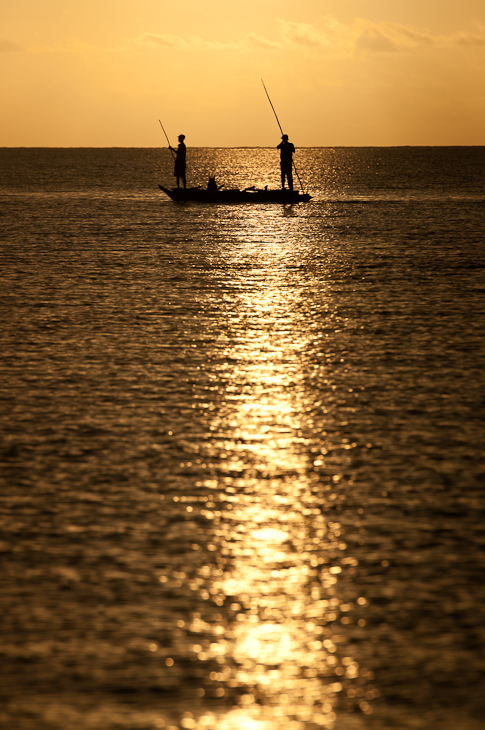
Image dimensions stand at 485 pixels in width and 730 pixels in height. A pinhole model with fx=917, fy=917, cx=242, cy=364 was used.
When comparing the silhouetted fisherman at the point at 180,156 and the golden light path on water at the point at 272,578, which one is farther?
the silhouetted fisherman at the point at 180,156

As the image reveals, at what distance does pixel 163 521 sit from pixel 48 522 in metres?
0.92

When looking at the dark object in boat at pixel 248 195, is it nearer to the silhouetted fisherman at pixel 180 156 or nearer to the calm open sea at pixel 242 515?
the silhouetted fisherman at pixel 180 156

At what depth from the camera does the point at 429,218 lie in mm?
41625

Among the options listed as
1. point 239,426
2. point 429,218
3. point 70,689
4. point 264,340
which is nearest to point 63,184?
point 429,218

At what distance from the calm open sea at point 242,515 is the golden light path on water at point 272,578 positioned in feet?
0.06

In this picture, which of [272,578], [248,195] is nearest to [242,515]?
[272,578]

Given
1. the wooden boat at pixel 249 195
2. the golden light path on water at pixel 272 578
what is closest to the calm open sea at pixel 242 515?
the golden light path on water at pixel 272 578

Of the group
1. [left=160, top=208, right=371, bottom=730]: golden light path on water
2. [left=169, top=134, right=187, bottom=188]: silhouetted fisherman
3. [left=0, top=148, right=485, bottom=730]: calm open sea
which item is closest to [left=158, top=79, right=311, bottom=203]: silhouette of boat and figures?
[left=169, top=134, right=187, bottom=188]: silhouetted fisherman

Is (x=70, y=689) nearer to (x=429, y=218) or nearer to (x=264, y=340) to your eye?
(x=264, y=340)

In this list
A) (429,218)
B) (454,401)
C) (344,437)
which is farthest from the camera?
(429,218)

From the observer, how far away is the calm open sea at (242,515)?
503 centimetres

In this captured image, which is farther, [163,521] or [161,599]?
[163,521]

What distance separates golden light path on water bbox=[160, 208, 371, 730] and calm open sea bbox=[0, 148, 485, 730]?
0.02m

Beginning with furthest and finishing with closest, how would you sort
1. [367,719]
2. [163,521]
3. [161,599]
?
[163,521] < [161,599] < [367,719]
